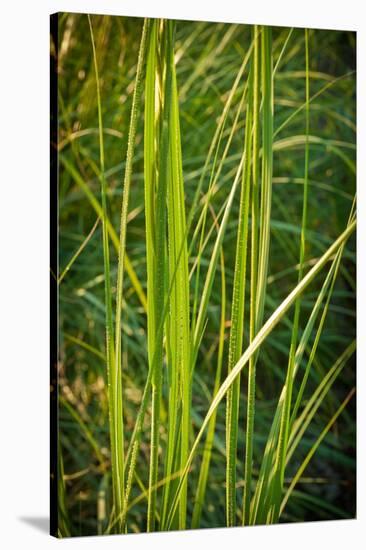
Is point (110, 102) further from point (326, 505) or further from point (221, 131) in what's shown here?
point (326, 505)

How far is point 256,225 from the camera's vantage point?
4051 mm

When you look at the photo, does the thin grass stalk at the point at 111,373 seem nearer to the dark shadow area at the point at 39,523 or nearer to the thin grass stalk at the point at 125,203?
the thin grass stalk at the point at 125,203

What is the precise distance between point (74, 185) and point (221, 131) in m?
0.55

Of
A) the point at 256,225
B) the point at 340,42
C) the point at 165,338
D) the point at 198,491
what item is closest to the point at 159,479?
the point at 198,491

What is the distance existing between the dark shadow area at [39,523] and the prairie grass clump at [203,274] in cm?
18

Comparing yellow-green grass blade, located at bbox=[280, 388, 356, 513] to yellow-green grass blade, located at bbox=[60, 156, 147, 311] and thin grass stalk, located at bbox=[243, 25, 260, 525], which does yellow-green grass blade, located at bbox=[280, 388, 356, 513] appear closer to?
thin grass stalk, located at bbox=[243, 25, 260, 525]

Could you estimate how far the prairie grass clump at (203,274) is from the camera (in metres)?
3.88

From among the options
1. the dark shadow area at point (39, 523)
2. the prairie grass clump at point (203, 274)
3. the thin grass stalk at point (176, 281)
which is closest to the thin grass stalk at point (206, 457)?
the prairie grass clump at point (203, 274)

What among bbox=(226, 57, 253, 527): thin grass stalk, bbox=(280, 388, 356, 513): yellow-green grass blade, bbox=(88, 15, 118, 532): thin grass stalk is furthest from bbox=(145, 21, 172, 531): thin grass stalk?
bbox=(280, 388, 356, 513): yellow-green grass blade

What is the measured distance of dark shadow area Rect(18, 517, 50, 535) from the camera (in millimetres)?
3993

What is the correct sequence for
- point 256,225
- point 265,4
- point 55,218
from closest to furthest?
point 55,218 < point 256,225 < point 265,4

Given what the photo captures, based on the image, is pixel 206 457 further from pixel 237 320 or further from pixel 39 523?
pixel 39 523

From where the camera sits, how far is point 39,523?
408 centimetres

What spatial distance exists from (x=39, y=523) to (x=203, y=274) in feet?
3.37
